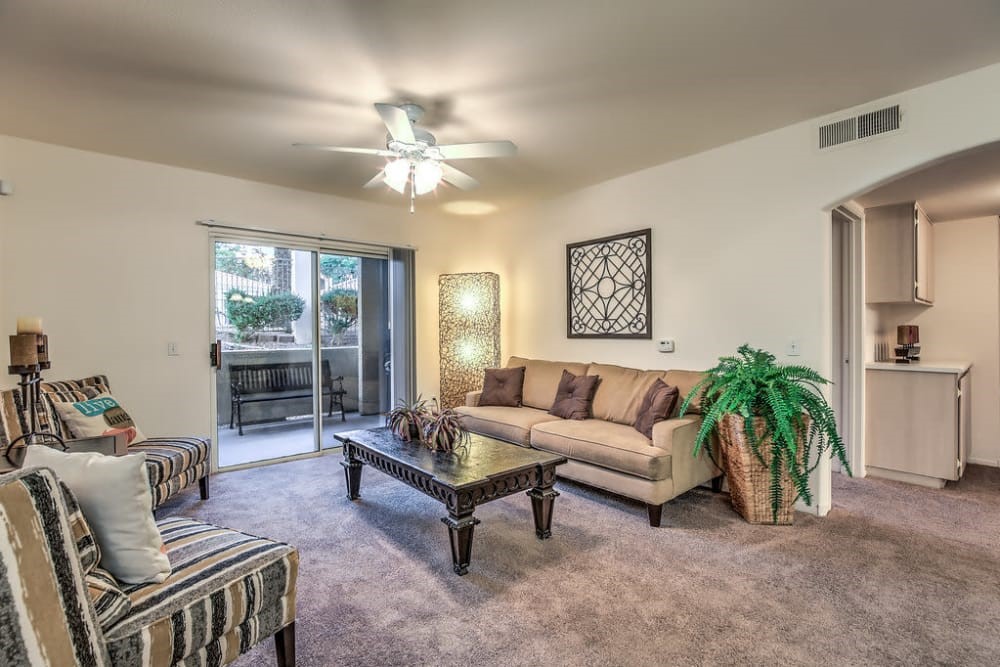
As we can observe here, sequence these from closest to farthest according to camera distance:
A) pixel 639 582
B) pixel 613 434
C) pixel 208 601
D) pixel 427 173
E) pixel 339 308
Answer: pixel 208 601 → pixel 639 582 → pixel 427 173 → pixel 613 434 → pixel 339 308

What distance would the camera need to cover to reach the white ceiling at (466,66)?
6.85 feet

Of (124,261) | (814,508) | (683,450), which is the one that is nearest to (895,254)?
(814,508)

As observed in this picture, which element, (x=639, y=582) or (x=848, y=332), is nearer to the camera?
(x=639, y=582)

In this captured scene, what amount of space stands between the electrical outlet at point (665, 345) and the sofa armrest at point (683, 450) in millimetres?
842

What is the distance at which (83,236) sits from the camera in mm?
3672

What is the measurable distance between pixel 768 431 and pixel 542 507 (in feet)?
4.67

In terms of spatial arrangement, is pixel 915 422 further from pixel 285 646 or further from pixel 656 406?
pixel 285 646

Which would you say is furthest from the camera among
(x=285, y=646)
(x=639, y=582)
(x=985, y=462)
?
(x=985, y=462)

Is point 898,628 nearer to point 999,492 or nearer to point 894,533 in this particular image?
point 894,533

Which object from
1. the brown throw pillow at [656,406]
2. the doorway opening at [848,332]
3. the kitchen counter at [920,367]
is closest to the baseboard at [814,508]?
the brown throw pillow at [656,406]

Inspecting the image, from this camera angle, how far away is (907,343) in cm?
446

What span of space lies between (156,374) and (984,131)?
18.6ft

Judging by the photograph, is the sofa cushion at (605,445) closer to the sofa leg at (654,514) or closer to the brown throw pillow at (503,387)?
the sofa leg at (654,514)

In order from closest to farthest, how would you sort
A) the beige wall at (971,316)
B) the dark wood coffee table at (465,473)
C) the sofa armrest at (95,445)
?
1. the dark wood coffee table at (465,473)
2. the sofa armrest at (95,445)
3. the beige wall at (971,316)
